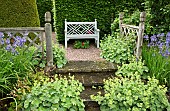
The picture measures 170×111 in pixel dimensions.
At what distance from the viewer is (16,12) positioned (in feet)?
18.5

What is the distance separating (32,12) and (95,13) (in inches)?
98.7

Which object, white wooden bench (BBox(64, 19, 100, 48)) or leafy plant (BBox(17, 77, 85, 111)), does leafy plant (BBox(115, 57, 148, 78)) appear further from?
white wooden bench (BBox(64, 19, 100, 48))

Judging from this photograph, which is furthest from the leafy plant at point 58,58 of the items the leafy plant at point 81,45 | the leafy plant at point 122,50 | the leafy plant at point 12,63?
the leafy plant at point 81,45

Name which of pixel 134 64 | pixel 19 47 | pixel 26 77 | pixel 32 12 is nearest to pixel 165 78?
pixel 134 64

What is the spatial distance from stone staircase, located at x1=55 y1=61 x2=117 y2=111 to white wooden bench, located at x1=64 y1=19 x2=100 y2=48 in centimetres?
261

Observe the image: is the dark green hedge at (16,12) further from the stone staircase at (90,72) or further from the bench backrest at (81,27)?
the bench backrest at (81,27)

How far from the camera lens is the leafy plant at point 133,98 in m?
3.40

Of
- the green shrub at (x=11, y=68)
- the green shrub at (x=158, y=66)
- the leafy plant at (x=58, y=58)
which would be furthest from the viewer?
the leafy plant at (x=58, y=58)

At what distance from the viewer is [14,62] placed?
3814 mm

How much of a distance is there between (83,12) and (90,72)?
354 cm

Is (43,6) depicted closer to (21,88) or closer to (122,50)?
(122,50)

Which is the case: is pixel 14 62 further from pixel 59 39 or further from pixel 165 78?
pixel 59 39

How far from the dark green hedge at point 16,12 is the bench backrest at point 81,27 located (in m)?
2.02

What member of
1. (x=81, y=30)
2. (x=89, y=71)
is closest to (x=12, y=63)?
(x=89, y=71)
